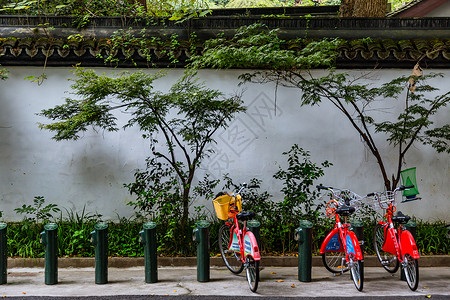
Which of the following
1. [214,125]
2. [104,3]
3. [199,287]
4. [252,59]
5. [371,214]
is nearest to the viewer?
[199,287]

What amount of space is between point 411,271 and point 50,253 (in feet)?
16.2

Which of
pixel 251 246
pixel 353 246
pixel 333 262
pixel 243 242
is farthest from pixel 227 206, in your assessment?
pixel 333 262

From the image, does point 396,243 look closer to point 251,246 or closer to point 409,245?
point 409,245

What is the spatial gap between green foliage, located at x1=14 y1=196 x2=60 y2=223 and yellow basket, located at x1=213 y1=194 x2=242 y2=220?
10.9ft

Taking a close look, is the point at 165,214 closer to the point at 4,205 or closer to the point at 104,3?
the point at 4,205

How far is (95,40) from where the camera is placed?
9.52m

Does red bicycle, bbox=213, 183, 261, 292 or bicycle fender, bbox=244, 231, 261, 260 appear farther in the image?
red bicycle, bbox=213, 183, 261, 292

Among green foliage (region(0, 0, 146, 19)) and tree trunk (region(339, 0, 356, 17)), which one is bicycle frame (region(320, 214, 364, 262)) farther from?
tree trunk (region(339, 0, 356, 17))

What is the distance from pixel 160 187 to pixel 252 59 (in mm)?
2688

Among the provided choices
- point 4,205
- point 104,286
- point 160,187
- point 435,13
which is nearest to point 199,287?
point 104,286

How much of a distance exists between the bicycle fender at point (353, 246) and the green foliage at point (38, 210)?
5140 mm

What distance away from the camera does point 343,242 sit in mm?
6895

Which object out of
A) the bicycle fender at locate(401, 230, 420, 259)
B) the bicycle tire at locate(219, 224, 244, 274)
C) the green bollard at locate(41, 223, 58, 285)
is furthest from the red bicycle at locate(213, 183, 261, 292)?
the green bollard at locate(41, 223, 58, 285)

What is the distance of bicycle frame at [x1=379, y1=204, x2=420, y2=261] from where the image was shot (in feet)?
21.4
